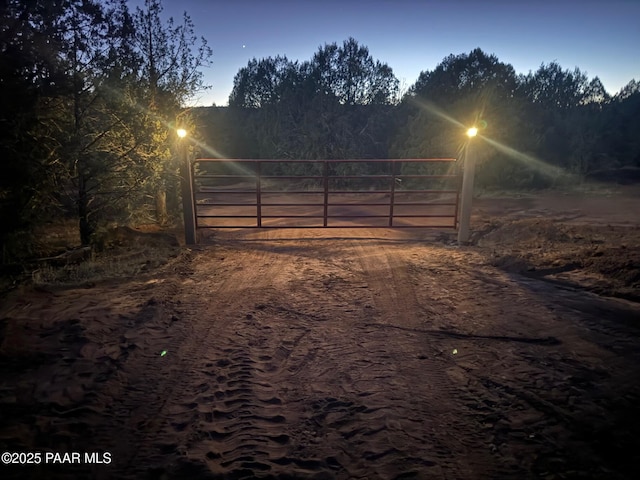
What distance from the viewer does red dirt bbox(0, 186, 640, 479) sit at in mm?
2600

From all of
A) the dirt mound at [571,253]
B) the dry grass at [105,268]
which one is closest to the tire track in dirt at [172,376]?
the dry grass at [105,268]

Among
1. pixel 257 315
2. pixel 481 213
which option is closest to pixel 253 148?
pixel 481 213

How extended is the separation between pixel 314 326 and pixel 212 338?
1.23 metres

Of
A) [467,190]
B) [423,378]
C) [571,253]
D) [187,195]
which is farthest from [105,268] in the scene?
[571,253]

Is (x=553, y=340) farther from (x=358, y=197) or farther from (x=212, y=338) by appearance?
(x=358, y=197)

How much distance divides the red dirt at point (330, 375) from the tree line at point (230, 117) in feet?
10.2

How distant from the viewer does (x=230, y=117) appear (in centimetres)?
3953

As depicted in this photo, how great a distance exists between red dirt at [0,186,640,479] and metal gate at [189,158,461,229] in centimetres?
399

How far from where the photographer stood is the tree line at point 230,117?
6750 millimetres

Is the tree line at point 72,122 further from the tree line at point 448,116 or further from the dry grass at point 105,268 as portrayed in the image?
the tree line at point 448,116

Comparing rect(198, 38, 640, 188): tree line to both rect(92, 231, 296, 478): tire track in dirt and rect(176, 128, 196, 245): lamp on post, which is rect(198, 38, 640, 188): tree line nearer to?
rect(176, 128, 196, 245): lamp on post

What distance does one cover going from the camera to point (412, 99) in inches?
1121

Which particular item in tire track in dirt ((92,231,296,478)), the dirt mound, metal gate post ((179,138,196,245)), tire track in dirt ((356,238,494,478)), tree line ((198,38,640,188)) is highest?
tree line ((198,38,640,188))

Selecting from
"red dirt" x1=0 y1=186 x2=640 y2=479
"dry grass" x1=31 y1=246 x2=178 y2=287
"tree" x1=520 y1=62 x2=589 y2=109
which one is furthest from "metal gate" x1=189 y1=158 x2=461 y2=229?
"tree" x1=520 y1=62 x2=589 y2=109
